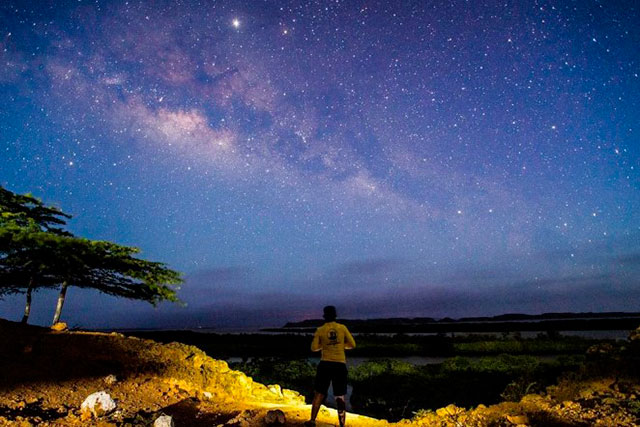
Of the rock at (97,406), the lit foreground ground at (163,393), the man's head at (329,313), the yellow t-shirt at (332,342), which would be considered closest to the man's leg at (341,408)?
the yellow t-shirt at (332,342)

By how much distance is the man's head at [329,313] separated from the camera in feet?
21.6

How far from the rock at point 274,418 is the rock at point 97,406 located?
2.79m

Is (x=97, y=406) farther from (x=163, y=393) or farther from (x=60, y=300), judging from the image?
(x=60, y=300)

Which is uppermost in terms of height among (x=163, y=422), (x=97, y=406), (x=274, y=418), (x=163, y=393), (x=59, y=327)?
(x=59, y=327)

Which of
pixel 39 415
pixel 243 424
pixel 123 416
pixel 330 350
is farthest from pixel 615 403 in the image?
pixel 39 415

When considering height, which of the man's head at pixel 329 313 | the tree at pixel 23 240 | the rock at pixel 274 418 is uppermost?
the tree at pixel 23 240

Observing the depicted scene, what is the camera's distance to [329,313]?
6.59 metres

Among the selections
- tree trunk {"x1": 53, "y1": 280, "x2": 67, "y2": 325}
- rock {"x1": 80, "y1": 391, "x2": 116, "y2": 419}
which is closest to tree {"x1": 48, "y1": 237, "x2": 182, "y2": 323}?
tree trunk {"x1": 53, "y1": 280, "x2": 67, "y2": 325}

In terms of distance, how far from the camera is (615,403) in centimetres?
663

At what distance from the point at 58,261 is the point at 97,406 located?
755 cm

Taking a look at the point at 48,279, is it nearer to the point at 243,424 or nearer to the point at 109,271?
the point at 109,271

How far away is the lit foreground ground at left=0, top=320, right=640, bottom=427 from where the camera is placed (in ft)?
19.7

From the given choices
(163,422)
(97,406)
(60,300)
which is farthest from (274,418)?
(60,300)

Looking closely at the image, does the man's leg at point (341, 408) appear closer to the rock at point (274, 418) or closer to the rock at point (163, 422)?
the rock at point (274, 418)
